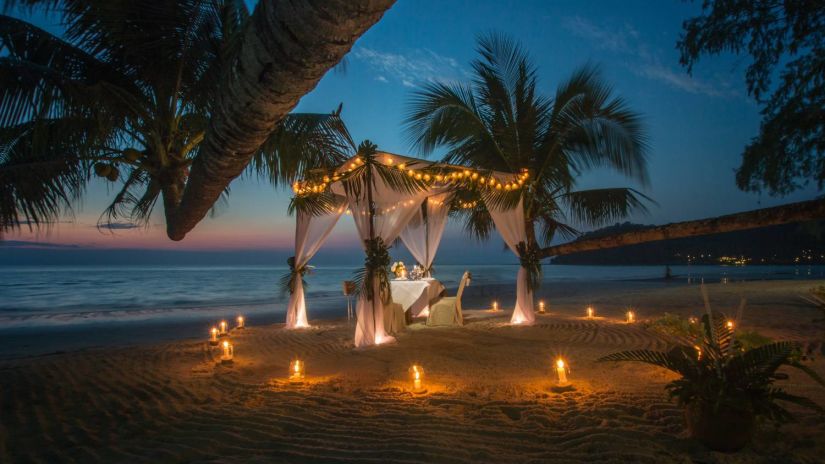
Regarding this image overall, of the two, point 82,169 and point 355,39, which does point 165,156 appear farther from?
point 355,39

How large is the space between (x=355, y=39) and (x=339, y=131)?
158 inches

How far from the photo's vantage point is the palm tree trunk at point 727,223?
2858 mm

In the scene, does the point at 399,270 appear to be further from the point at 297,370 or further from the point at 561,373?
the point at 561,373

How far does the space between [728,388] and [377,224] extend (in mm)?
4635

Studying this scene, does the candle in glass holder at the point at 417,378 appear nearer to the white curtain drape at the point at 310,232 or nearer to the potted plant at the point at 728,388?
the potted plant at the point at 728,388

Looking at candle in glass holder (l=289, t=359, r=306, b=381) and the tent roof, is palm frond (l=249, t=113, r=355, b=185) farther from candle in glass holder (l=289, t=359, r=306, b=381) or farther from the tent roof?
candle in glass holder (l=289, t=359, r=306, b=381)

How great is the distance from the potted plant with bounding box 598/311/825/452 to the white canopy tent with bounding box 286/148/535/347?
4.04 metres

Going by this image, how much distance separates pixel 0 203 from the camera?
9.30 feet

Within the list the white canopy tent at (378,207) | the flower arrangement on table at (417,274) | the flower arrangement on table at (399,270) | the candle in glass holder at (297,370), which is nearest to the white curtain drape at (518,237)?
the white canopy tent at (378,207)

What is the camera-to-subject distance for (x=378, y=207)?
628 cm

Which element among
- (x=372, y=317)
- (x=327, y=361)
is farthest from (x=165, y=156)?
(x=372, y=317)

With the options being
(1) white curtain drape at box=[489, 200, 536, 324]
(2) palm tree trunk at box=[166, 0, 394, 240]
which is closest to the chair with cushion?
(1) white curtain drape at box=[489, 200, 536, 324]

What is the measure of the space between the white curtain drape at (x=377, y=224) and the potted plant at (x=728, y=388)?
3911 mm

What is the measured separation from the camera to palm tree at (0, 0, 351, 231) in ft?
9.74
